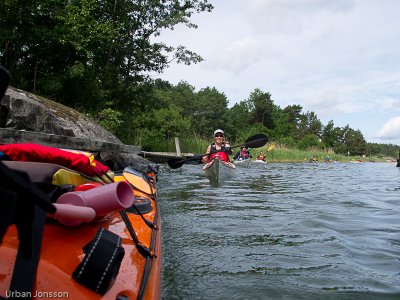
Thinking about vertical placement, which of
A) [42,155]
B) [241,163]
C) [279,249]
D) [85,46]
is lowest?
[279,249]

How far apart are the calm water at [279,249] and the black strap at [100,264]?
0.99 m

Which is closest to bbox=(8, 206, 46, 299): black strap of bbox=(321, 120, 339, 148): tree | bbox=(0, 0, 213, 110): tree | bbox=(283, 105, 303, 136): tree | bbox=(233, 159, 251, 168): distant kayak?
bbox=(0, 0, 213, 110): tree

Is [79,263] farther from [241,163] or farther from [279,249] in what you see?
[241,163]

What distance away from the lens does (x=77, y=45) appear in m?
11.1

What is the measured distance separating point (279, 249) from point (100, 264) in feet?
7.39

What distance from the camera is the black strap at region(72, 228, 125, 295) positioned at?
128cm

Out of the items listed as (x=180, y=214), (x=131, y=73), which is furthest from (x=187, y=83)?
(x=180, y=214)

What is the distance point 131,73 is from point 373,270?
50.8ft

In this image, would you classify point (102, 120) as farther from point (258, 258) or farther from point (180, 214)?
point (258, 258)

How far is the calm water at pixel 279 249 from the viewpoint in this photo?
94.4 inches

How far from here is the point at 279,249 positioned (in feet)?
10.6

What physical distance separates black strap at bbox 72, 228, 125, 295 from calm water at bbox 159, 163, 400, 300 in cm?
99

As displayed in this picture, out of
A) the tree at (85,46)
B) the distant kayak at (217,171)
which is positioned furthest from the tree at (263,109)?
the distant kayak at (217,171)

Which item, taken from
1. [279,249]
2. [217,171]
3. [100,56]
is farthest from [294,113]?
[279,249]
